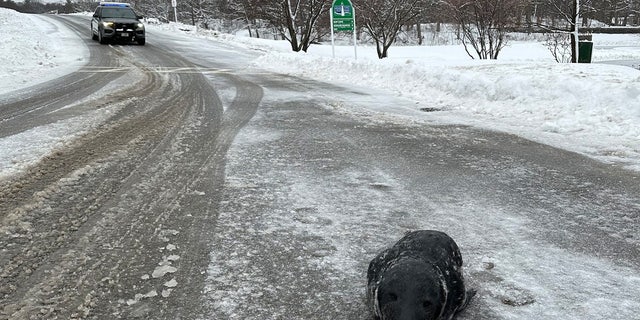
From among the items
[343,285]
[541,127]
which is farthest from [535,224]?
[541,127]

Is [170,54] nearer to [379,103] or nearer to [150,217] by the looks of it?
[379,103]

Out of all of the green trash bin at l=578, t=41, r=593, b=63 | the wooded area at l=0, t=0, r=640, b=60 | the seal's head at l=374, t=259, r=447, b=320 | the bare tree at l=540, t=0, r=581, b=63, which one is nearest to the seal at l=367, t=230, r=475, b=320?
the seal's head at l=374, t=259, r=447, b=320

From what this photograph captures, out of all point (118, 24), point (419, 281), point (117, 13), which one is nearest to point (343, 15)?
point (118, 24)

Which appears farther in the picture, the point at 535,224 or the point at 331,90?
the point at 331,90

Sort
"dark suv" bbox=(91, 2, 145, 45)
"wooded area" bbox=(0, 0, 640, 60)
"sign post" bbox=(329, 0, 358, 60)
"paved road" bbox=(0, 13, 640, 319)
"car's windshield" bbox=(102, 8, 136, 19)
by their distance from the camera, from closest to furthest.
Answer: "paved road" bbox=(0, 13, 640, 319) → "sign post" bbox=(329, 0, 358, 60) → "wooded area" bbox=(0, 0, 640, 60) → "dark suv" bbox=(91, 2, 145, 45) → "car's windshield" bbox=(102, 8, 136, 19)

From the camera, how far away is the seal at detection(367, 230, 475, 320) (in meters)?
1.91

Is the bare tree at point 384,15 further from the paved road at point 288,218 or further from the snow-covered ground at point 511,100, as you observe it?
the paved road at point 288,218

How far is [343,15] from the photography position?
16188 mm

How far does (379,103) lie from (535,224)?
569cm

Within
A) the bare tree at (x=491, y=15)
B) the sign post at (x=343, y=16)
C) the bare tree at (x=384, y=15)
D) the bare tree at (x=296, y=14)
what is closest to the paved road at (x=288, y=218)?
the sign post at (x=343, y=16)

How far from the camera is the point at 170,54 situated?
63.1 feet

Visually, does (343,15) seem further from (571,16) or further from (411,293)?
(411,293)

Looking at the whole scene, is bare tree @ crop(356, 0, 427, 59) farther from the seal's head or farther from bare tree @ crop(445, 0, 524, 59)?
the seal's head

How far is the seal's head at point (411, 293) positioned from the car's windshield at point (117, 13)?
23.7m
